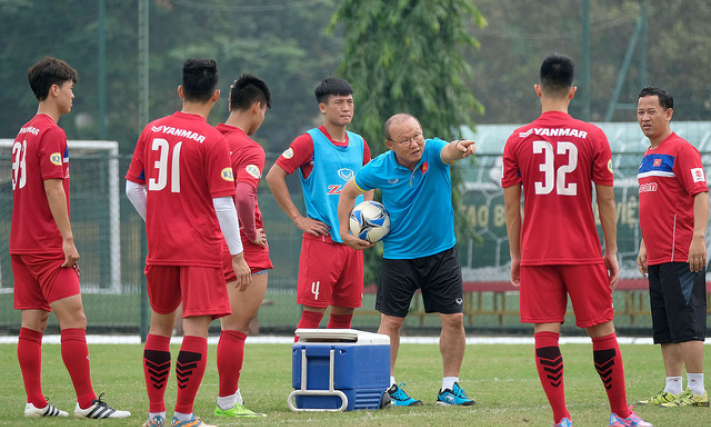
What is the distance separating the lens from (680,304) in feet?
22.6

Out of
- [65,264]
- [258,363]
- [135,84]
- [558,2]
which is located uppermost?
[558,2]

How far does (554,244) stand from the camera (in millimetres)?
5449

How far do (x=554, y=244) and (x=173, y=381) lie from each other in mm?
4630

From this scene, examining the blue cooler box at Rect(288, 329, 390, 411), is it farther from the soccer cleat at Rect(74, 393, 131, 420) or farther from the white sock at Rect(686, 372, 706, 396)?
the white sock at Rect(686, 372, 706, 396)

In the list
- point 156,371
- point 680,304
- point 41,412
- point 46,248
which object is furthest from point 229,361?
point 680,304

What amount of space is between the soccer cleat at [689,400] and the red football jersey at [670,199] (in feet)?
3.22

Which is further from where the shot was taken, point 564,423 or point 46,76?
point 46,76

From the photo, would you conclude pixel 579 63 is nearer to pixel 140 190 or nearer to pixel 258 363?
pixel 258 363

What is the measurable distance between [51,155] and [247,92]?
4.62ft

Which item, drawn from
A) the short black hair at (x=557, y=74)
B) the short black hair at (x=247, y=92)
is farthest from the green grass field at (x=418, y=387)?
the short black hair at (x=247, y=92)

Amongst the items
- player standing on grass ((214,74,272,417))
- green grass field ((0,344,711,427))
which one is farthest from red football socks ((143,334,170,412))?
player standing on grass ((214,74,272,417))

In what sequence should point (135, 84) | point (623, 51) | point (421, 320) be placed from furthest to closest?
point (623, 51) → point (135, 84) → point (421, 320)


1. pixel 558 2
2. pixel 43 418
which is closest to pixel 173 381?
pixel 43 418

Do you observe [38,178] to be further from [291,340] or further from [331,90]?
[291,340]
